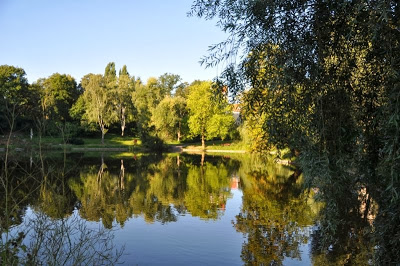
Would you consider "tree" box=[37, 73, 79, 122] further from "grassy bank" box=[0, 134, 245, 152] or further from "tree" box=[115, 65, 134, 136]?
"tree" box=[115, 65, 134, 136]

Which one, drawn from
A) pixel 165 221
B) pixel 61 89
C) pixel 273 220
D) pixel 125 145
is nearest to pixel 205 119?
pixel 125 145

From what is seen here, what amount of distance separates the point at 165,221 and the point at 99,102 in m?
37.8

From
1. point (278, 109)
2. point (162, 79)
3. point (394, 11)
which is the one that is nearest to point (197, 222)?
point (278, 109)

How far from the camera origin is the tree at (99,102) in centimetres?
4784

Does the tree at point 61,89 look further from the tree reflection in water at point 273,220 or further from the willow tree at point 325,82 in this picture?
the willow tree at point 325,82

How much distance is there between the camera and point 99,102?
48.6m

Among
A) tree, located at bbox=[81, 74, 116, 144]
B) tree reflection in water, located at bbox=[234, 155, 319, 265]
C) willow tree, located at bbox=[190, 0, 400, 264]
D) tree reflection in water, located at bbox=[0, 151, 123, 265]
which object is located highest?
tree, located at bbox=[81, 74, 116, 144]

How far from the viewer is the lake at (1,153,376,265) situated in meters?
5.06

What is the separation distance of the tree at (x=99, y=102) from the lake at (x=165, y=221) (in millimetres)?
25899

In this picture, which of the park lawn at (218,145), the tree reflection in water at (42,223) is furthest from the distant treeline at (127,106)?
the tree reflection in water at (42,223)

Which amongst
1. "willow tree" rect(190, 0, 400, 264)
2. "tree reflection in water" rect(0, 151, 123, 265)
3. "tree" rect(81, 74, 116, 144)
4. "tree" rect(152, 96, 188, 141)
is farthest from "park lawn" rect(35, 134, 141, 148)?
"willow tree" rect(190, 0, 400, 264)

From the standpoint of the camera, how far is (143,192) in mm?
18953

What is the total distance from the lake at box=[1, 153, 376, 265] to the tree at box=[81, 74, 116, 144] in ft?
85.0

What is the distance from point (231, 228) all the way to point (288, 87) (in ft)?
30.6
